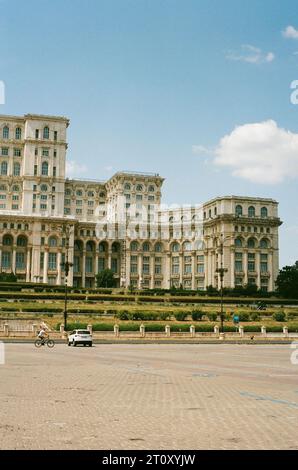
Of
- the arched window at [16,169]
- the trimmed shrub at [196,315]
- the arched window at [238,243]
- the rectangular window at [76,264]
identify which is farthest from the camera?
the arched window at [16,169]

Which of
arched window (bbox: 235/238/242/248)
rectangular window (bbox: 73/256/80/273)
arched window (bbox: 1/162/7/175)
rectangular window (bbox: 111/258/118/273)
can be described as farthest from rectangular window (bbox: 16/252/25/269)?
arched window (bbox: 235/238/242/248)

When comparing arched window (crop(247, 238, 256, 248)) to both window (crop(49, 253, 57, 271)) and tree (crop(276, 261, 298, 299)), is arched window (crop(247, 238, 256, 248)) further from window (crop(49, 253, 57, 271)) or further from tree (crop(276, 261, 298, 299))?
window (crop(49, 253, 57, 271))

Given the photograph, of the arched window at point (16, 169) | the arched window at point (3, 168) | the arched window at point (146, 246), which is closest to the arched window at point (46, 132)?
the arched window at point (16, 169)

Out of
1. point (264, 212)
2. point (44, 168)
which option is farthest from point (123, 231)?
point (264, 212)

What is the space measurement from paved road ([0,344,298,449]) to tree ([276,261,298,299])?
8247cm

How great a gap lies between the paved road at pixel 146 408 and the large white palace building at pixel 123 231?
319 ft

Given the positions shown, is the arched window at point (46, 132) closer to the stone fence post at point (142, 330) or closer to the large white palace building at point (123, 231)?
the large white palace building at point (123, 231)

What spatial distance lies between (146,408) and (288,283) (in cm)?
9654

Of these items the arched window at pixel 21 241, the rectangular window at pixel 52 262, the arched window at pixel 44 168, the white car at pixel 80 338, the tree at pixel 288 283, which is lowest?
the white car at pixel 80 338

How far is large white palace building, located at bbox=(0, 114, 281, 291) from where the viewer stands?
117125 millimetres

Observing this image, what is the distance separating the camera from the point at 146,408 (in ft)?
40.4

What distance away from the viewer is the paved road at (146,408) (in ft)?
29.7
